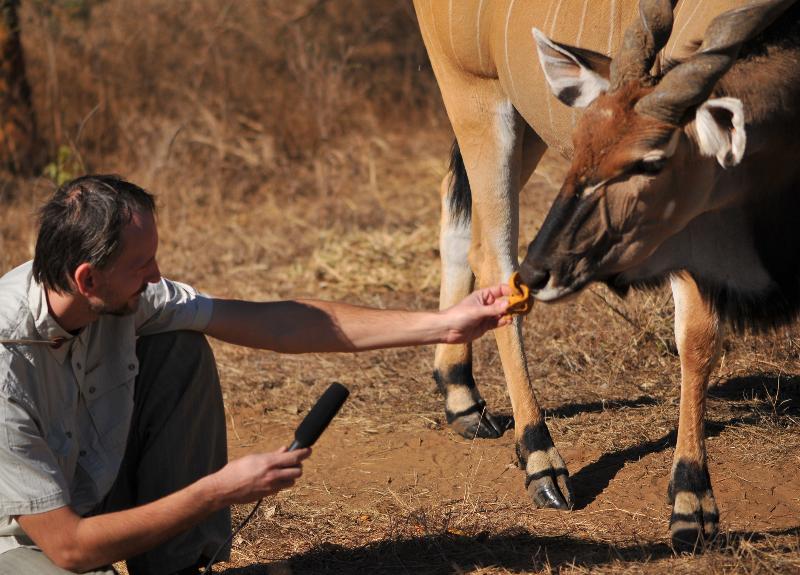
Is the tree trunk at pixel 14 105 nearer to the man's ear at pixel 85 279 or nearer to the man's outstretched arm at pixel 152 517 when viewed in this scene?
the man's ear at pixel 85 279

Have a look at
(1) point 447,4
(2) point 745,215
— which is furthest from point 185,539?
(1) point 447,4

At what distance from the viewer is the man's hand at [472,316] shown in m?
3.05

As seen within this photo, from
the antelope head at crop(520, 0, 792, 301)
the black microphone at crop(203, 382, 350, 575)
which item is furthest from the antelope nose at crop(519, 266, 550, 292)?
the black microphone at crop(203, 382, 350, 575)

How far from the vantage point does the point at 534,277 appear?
325 cm

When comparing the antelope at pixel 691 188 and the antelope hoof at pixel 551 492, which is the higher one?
the antelope at pixel 691 188

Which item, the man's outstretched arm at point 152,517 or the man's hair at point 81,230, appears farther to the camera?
the man's hair at point 81,230

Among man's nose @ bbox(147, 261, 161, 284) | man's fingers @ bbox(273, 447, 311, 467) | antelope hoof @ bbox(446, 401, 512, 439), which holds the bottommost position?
antelope hoof @ bbox(446, 401, 512, 439)

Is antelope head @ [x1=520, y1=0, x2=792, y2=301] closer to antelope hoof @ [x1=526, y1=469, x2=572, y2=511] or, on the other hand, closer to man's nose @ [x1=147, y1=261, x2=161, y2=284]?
antelope hoof @ [x1=526, y1=469, x2=572, y2=511]

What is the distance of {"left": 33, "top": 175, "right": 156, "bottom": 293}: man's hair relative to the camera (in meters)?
2.66

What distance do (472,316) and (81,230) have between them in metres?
0.99

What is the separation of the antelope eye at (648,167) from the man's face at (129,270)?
4.21 ft

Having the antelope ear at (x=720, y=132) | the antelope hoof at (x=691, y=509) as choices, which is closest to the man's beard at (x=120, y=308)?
the antelope ear at (x=720, y=132)

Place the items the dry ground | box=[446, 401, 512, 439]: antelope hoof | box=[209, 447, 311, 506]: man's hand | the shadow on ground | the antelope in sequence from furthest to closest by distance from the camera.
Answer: box=[446, 401, 512, 439]: antelope hoof < the dry ground < the shadow on ground < the antelope < box=[209, 447, 311, 506]: man's hand

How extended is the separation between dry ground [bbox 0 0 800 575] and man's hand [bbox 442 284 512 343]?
687 millimetres
